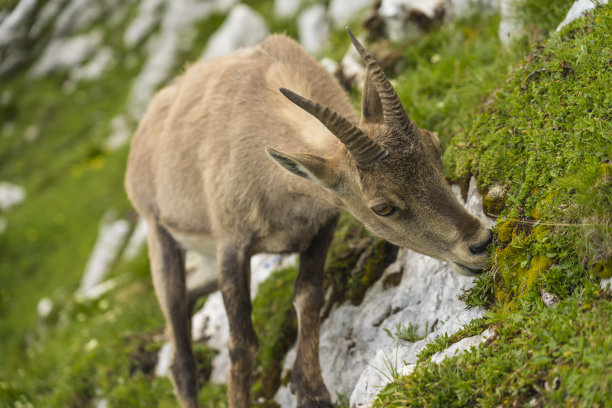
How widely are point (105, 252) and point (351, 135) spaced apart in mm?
13149

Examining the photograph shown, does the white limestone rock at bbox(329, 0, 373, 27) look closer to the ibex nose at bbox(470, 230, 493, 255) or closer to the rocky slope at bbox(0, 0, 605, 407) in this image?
the rocky slope at bbox(0, 0, 605, 407)

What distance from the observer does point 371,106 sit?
194 inches

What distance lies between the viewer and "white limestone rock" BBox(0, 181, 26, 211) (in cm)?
2172

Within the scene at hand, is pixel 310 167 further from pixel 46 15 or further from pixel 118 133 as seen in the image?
pixel 46 15

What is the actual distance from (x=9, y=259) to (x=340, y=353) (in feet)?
52.4

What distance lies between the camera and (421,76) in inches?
323

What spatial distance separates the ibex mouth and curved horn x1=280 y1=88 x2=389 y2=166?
3.64 ft

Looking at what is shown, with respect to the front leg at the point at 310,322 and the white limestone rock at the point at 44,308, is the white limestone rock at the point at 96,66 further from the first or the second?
the front leg at the point at 310,322

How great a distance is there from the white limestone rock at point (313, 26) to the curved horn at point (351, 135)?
12071 millimetres

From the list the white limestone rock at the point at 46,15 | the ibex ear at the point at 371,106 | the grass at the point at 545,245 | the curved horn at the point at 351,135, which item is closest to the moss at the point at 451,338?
the grass at the point at 545,245

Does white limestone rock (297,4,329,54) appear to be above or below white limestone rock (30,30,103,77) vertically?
above

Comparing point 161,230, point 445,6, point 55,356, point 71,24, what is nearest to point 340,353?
point 161,230

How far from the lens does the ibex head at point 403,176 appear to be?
4578 millimetres

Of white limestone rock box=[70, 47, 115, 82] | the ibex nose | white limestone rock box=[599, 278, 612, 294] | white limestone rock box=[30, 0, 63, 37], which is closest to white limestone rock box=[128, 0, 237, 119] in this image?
white limestone rock box=[70, 47, 115, 82]
